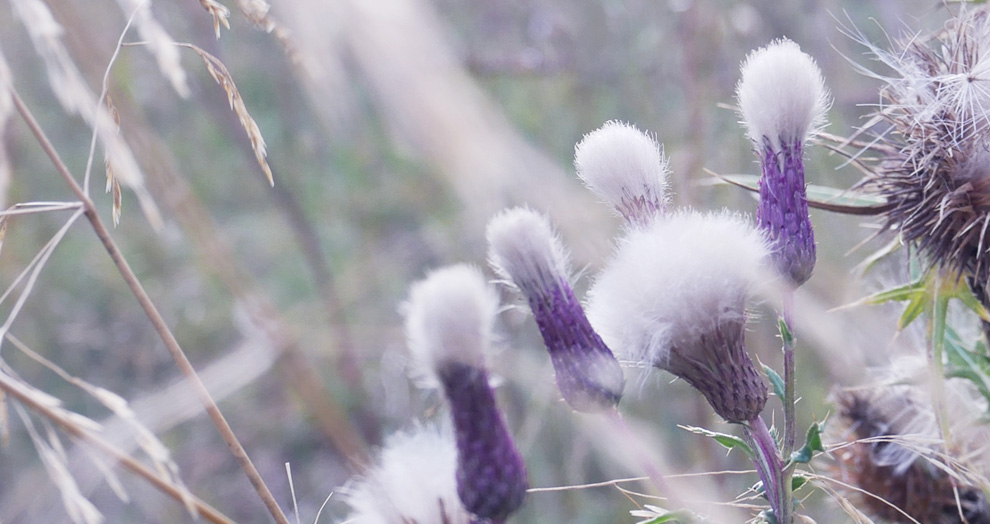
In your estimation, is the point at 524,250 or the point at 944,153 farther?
the point at 944,153

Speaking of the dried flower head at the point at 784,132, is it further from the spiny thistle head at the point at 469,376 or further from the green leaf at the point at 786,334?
the spiny thistle head at the point at 469,376

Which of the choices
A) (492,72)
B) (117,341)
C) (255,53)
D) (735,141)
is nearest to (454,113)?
Answer: (492,72)

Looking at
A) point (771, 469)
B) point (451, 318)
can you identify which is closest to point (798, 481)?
point (771, 469)

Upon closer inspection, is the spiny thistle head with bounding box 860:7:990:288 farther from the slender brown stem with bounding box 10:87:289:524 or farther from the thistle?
the slender brown stem with bounding box 10:87:289:524

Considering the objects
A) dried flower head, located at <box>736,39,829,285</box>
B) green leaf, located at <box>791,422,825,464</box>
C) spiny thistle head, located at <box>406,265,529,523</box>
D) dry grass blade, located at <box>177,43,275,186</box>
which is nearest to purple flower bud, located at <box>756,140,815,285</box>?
dried flower head, located at <box>736,39,829,285</box>

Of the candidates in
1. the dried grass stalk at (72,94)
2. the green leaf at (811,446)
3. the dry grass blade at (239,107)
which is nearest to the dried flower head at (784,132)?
the green leaf at (811,446)

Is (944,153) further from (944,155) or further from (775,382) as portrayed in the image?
(775,382)

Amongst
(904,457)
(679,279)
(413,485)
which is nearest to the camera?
(679,279)
